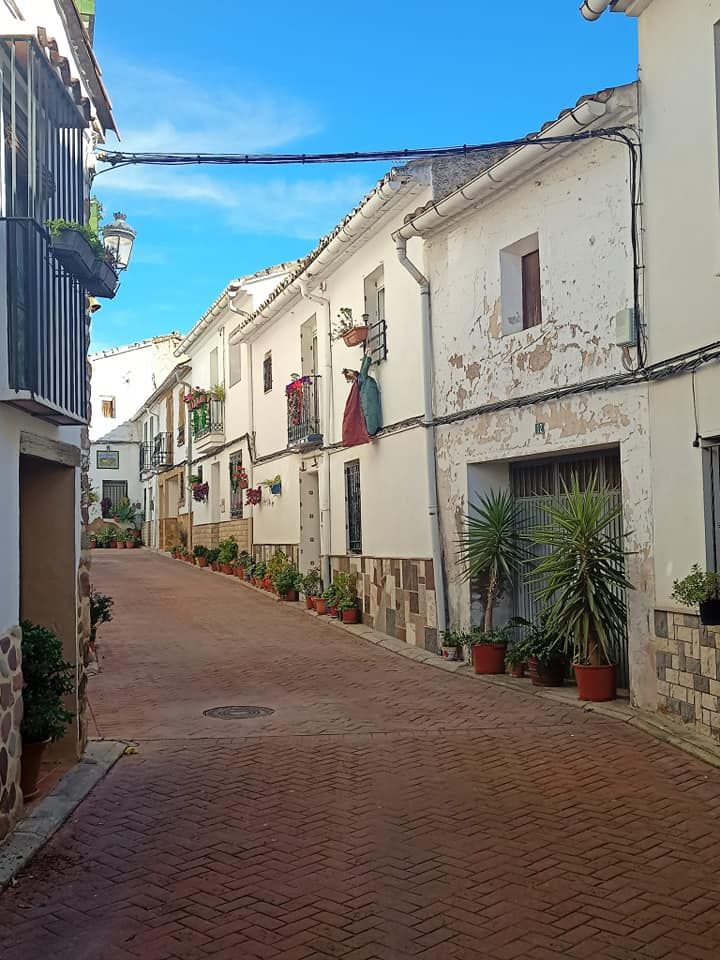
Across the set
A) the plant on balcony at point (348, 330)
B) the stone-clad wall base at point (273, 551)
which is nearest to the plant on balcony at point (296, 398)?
the plant on balcony at point (348, 330)

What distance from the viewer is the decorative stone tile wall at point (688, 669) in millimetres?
7305

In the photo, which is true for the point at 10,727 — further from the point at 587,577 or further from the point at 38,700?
the point at 587,577

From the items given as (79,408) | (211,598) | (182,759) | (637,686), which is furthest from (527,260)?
(211,598)

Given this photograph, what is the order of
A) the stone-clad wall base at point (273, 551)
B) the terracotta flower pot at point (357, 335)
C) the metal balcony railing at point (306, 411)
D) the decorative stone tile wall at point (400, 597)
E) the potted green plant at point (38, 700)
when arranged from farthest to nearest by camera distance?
the stone-clad wall base at point (273, 551)
the metal balcony railing at point (306, 411)
the terracotta flower pot at point (357, 335)
the decorative stone tile wall at point (400, 597)
the potted green plant at point (38, 700)

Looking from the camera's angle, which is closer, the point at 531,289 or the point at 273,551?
the point at 531,289

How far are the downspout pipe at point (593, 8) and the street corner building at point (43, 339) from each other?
14.0 ft

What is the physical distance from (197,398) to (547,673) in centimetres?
1836

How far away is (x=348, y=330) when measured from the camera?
14.9 metres

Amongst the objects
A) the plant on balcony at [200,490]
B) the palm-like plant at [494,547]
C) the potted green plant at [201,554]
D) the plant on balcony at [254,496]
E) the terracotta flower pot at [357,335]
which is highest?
the terracotta flower pot at [357,335]

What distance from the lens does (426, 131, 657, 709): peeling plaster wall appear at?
859 cm

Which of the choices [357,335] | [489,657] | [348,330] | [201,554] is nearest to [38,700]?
[489,657]

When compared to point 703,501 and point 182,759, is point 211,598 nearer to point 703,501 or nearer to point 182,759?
point 182,759

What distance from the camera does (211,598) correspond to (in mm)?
19266

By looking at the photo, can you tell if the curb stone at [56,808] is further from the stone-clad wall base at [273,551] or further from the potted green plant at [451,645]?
the stone-clad wall base at [273,551]
